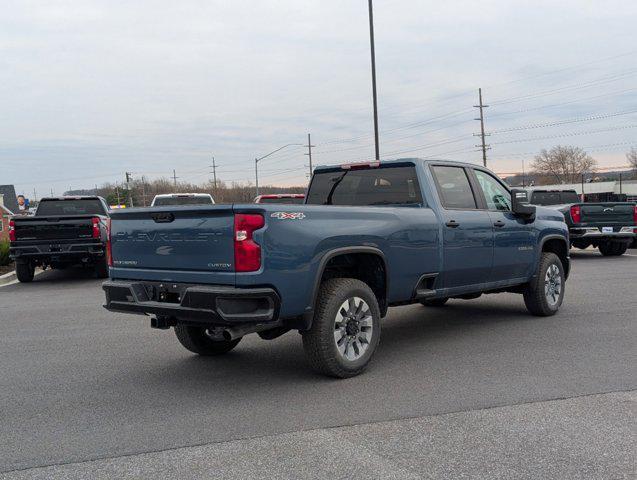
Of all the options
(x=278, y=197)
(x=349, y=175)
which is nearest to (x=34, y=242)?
(x=278, y=197)

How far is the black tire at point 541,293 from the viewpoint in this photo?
830 centimetres

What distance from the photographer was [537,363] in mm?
6051

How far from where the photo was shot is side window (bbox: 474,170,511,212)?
7.69 metres

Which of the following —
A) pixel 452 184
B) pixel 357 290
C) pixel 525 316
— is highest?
pixel 452 184

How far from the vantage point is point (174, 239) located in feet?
17.5

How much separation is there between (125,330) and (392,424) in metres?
4.69

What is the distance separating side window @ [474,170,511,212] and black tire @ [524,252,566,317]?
0.99 m

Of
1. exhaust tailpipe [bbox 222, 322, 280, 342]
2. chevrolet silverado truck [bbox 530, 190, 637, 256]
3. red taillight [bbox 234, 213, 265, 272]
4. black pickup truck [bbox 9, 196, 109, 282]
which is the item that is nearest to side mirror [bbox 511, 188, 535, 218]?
exhaust tailpipe [bbox 222, 322, 280, 342]

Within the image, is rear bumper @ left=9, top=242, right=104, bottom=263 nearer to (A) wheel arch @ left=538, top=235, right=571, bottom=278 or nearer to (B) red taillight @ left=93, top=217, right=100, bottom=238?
(B) red taillight @ left=93, top=217, right=100, bottom=238

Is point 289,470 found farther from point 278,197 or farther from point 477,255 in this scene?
point 278,197

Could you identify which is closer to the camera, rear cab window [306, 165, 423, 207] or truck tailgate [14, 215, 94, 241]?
rear cab window [306, 165, 423, 207]

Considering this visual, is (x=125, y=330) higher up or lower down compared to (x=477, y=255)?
lower down

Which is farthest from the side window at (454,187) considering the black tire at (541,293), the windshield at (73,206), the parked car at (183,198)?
the windshield at (73,206)

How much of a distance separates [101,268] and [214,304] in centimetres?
1048
